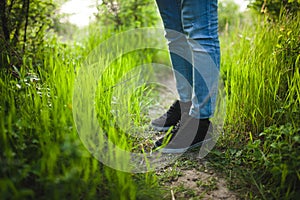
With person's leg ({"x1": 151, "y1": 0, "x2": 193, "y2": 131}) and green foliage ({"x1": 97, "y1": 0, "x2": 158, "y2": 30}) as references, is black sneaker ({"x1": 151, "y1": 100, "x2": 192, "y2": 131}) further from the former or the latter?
green foliage ({"x1": 97, "y1": 0, "x2": 158, "y2": 30})

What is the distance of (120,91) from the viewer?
173cm

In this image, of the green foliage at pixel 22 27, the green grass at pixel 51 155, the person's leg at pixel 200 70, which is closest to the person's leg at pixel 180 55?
the person's leg at pixel 200 70

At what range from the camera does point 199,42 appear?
144 cm

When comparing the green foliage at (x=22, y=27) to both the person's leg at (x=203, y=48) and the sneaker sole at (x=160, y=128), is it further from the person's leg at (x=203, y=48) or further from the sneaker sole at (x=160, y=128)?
the person's leg at (x=203, y=48)

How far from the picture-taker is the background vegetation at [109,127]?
1051mm

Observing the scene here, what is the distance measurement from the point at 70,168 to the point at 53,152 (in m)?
0.08

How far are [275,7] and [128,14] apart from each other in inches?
54.8

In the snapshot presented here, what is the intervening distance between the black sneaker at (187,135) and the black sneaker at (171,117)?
134 millimetres

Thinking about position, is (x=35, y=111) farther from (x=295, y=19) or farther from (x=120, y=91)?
(x=295, y=19)

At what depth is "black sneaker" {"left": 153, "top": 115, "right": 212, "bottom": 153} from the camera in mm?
1562

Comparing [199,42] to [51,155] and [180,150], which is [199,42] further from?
[51,155]

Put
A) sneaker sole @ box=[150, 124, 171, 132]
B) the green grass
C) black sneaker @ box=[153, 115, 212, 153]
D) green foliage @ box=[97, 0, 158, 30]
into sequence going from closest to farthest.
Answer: the green grass → black sneaker @ box=[153, 115, 212, 153] → sneaker sole @ box=[150, 124, 171, 132] → green foliage @ box=[97, 0, 158, 30]

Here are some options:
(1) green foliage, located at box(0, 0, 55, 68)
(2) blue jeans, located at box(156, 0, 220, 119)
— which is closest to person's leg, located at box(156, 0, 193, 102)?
(2) blue jeans, located at box(156, 0, 220, 119)

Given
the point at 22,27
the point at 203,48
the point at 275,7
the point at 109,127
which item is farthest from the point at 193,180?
the point at 22,27
